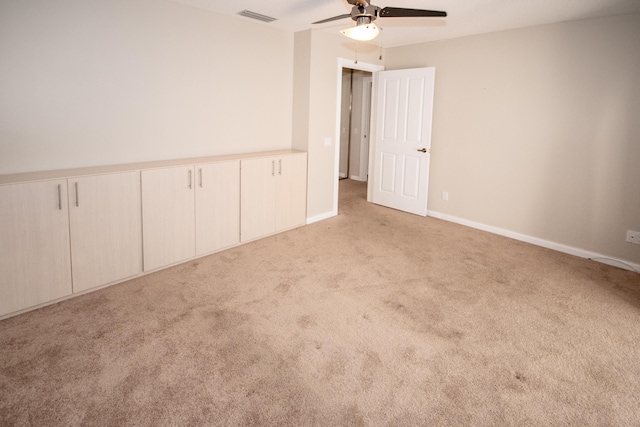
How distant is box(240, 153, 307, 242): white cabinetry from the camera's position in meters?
4.45

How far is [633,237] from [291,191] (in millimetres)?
3661

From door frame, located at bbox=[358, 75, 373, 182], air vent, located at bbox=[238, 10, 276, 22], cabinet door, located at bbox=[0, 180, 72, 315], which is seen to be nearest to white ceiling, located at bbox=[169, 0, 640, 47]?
air vent, located at bbox=[238, 10, 276, 22]

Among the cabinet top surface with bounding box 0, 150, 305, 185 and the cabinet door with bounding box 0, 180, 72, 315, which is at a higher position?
the cabinet top surface with bounding box 0, 150, 305, 185

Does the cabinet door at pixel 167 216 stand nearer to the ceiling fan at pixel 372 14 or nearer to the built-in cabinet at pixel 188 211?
the built-in cabinet at pixel 188 211

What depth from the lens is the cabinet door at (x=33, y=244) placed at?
2.80 m

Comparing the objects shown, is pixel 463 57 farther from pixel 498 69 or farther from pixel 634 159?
pixel 634 159

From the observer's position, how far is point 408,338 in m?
2.76

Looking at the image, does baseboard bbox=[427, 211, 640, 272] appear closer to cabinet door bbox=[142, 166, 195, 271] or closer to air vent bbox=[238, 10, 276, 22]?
air vent bbox=[238, 10, 276, 22]

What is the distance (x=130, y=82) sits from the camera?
3.69 meters

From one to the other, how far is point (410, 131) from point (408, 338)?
3.69 m

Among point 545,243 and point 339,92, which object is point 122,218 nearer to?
point 339,92

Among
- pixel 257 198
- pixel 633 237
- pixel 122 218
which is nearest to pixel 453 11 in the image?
pixel 257 198

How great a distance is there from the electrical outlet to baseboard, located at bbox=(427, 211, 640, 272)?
23cm

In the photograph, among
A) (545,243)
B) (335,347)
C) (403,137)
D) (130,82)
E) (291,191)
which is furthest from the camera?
(403,137)
